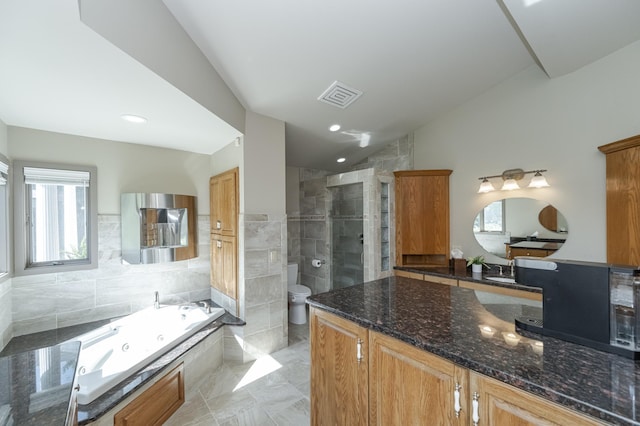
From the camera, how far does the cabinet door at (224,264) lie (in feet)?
9.19

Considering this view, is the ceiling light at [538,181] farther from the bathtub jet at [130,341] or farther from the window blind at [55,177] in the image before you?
the window blind at [55,177]

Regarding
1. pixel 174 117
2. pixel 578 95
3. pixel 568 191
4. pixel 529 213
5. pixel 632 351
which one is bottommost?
pixel 632 351

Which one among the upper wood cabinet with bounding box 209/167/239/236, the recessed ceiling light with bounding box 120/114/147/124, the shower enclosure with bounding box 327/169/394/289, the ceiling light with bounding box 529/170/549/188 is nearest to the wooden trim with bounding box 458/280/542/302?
the shower enclosure with bounding box 327/169/394/289

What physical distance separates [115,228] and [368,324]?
9.07 ft

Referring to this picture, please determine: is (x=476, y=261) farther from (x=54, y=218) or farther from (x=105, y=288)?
(x=54, y=218)

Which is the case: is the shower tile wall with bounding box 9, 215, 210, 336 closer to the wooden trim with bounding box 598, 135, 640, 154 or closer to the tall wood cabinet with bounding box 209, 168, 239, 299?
the tall wood cabinet with bounding box 209, 168, 239, 299

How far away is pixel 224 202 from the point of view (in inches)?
117

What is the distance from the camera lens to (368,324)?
1.25 m

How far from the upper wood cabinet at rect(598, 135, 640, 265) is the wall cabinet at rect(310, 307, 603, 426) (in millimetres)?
2394

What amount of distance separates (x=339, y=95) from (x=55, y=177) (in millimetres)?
2760

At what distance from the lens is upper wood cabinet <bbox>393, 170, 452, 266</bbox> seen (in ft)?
12.0

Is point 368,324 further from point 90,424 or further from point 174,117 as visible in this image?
point 174,117

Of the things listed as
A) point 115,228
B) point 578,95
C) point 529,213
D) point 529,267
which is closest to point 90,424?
point 115,228

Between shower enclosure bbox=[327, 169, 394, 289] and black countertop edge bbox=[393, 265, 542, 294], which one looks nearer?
black countertop edge bbox=[393, 265, 542, 294]
